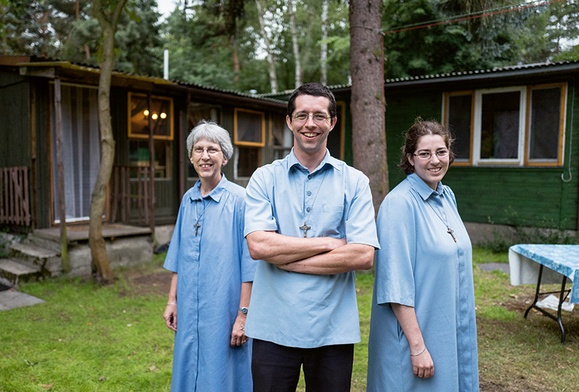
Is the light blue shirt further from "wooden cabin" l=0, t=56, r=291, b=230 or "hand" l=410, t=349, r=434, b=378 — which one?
"wooden cabin" l=0, t=56, r=291, b=230

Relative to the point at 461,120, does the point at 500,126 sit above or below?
below

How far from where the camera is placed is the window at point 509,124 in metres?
9.30

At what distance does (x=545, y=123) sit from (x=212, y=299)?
9.03m

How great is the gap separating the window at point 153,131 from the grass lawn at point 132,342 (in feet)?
10.6

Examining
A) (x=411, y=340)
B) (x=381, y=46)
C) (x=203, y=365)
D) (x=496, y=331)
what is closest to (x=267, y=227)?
(x=411, y=340)

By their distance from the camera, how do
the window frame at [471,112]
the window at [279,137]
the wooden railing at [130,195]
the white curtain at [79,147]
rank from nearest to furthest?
the white curtain at [79,147] → the wooden railing at [130,195] → the window frame at [471,112] → the window at [279,137]

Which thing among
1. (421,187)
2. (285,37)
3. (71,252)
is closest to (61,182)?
(71,252)

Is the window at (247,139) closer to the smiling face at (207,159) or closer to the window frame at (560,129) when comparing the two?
the window frame at (560,129)

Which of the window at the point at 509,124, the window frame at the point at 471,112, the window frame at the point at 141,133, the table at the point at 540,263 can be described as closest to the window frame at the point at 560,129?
the window at the point at 509,124

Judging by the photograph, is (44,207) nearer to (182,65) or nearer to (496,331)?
(496,331)

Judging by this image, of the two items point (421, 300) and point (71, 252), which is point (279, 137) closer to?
point (71, 252)

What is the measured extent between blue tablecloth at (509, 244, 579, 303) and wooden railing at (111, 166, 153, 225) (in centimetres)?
616

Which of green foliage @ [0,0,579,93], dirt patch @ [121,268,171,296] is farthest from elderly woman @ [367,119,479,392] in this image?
green foliage @ [0,0,579,93]

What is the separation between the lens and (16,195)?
769 centimetres
